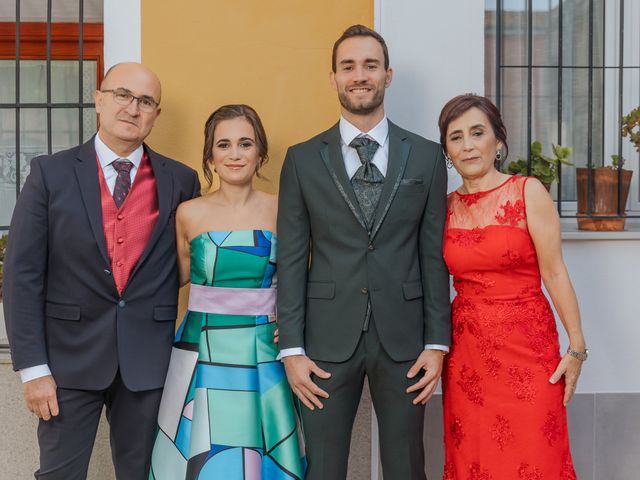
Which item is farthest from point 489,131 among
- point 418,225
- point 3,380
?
point 3,380

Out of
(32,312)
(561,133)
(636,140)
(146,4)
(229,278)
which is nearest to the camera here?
(32,312)

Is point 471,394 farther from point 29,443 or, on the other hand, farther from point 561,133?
point 29,443

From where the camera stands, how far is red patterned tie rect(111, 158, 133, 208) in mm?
2641

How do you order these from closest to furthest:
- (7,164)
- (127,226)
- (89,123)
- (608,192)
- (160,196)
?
(127,226)
(160,196)
(608,192)
(89,123)
(7,164)

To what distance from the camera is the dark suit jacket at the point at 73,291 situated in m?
2.51

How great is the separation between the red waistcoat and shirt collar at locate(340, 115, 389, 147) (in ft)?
2.56

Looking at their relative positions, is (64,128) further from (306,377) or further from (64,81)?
Answer: (306,377)

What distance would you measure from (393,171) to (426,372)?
739mm

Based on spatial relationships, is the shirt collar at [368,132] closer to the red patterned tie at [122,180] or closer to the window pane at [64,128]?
the red patterned tie at [122,180]

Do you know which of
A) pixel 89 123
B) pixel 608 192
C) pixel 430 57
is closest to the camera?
pixel 430 57

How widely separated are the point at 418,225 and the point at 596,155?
71.8 inches

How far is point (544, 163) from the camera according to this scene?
11.8 ft

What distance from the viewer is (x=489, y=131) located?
263 centimetres

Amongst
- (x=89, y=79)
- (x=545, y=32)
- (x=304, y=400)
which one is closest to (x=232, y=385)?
(x=304, y=400)
